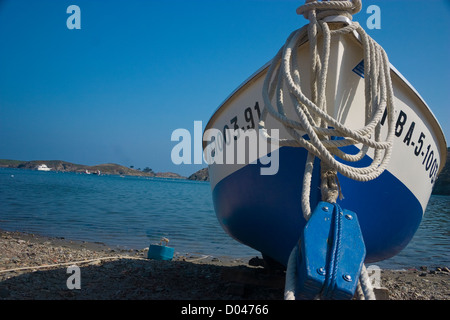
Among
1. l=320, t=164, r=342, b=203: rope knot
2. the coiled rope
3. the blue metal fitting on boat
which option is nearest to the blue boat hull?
l=320, t=164, r=342, b=203: rope knot

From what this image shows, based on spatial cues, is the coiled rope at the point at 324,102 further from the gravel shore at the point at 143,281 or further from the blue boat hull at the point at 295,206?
the gravel shore at the point at 143,281

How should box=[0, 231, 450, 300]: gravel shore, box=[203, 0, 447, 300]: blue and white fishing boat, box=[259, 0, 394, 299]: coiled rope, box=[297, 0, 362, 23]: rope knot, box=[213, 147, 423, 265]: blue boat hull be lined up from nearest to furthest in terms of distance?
box=[259, 0, 394, 299]: coiled rope → box=[203, 0, 447, 300]: blue and white fishing boat → box=[297, 0, 362, 23]: rope knot → box=[213, 147, 423, 265]: blue boat hull → box=[0, 231, 450, 300]: gravel shore

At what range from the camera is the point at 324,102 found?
112 inches

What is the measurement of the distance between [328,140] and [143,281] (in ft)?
8.99

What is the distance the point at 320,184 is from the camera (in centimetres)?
297

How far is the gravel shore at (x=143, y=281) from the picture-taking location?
3.74 metres

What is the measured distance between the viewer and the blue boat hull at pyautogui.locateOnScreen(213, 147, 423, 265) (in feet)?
10.6

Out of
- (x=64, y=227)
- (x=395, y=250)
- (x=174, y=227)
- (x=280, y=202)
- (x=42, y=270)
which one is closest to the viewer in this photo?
(x=280, y=202)

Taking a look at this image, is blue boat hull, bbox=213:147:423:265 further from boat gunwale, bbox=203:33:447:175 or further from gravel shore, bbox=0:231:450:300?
boat gunwale, bbox=203:33:447:175

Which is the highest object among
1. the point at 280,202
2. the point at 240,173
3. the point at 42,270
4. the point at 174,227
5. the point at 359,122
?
the point at 359,122
